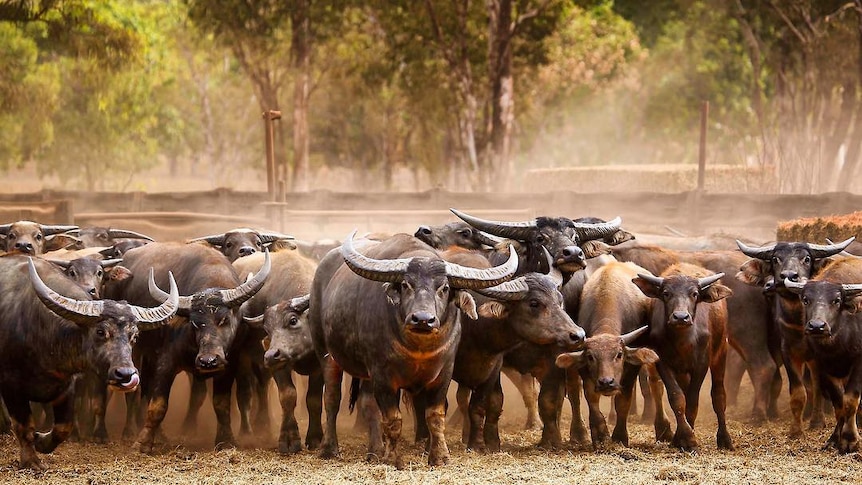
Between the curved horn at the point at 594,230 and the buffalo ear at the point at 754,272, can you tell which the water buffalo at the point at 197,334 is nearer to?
the curved horn at the point at 594,230

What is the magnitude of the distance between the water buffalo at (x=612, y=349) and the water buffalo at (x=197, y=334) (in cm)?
286

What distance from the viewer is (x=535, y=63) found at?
109 feet

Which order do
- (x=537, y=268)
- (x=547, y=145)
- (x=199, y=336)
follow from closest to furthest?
(x=199, y=336), (x=537, y=268), (x=547, y=145)

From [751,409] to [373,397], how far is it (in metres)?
4.56

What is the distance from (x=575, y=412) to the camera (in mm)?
10344

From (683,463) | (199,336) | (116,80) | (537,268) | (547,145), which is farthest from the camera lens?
(547,145)

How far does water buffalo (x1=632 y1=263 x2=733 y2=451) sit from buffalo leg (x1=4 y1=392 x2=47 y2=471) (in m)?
5.12

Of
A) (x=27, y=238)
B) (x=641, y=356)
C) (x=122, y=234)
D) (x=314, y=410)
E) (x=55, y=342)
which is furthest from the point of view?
(x=122, y=234)

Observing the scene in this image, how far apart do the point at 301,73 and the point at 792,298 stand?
26.7 metres

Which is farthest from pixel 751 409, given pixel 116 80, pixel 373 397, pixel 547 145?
pixel 547 145

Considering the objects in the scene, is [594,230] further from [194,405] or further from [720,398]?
[194,405]

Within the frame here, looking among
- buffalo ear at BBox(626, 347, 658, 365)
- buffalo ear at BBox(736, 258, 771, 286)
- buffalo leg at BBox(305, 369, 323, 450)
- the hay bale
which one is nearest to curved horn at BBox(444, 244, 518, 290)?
buffalo ear at BBox(626, 347, 658, 365)

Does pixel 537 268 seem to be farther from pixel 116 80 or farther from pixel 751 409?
pixel 116 80

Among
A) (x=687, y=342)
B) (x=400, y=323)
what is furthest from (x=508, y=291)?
(x=687, y=342)
